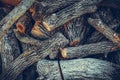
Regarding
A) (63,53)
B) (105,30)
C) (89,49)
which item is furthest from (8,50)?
(105,30)

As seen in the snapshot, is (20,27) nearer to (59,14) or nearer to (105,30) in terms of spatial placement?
(59,14)

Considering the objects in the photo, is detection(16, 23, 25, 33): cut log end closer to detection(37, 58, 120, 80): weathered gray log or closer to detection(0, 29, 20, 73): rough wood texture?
detection(0, 29, 20, 73): rough wood texture

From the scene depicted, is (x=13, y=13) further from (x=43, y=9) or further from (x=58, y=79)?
(x=58, y=79)

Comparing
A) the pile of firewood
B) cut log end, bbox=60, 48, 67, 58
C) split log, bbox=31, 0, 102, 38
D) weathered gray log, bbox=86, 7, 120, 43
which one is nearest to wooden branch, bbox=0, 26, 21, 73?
the pile of firewood

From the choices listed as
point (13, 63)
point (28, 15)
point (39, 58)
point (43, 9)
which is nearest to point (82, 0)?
point (43, 9)

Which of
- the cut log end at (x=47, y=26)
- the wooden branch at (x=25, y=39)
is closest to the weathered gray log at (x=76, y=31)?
the cut log end at (x=47, y=26)
